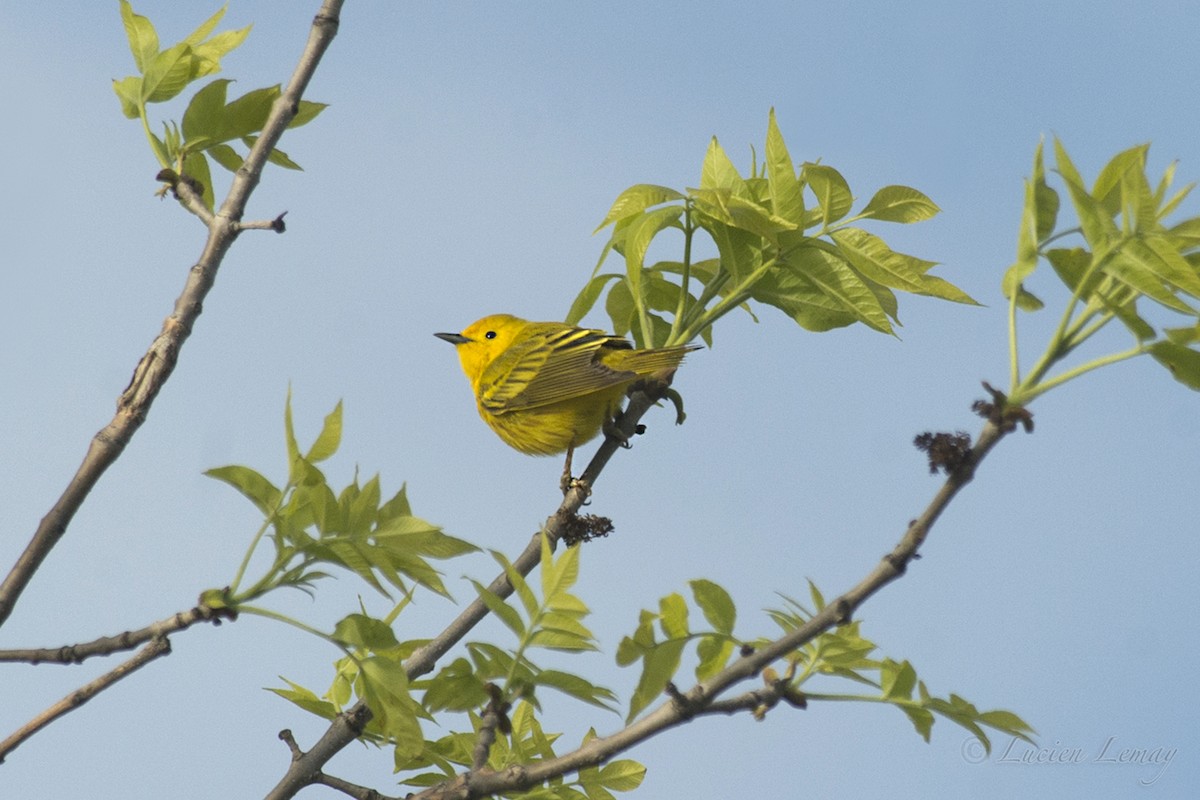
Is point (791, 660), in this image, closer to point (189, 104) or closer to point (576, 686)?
point (576, 686)

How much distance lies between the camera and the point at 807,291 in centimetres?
441

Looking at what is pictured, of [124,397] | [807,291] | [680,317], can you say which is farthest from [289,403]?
[807,291]

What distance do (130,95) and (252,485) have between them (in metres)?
1.87

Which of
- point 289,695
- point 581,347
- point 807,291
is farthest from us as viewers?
point 581,347

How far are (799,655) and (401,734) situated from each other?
112 centimetres

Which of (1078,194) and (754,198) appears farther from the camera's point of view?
(754,198)

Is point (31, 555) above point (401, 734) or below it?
above

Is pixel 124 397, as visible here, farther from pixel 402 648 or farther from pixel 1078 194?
pixel 1078 194

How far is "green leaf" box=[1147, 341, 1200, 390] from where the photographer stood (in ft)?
8.67

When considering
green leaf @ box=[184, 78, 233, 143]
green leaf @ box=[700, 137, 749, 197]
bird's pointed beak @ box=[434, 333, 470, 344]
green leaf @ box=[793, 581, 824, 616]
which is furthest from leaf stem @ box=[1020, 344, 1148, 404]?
bird's pointed beak @ box=[434, 333, 470, 344]

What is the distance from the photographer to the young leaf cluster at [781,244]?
4051 millimetres

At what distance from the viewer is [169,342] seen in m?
3.73

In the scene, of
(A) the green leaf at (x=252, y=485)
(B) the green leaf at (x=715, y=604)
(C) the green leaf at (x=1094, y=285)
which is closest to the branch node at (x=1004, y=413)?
Answer: (C) the green leaf at (x=1094, y=285)

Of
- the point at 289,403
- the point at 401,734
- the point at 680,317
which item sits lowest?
the point at 401,734
